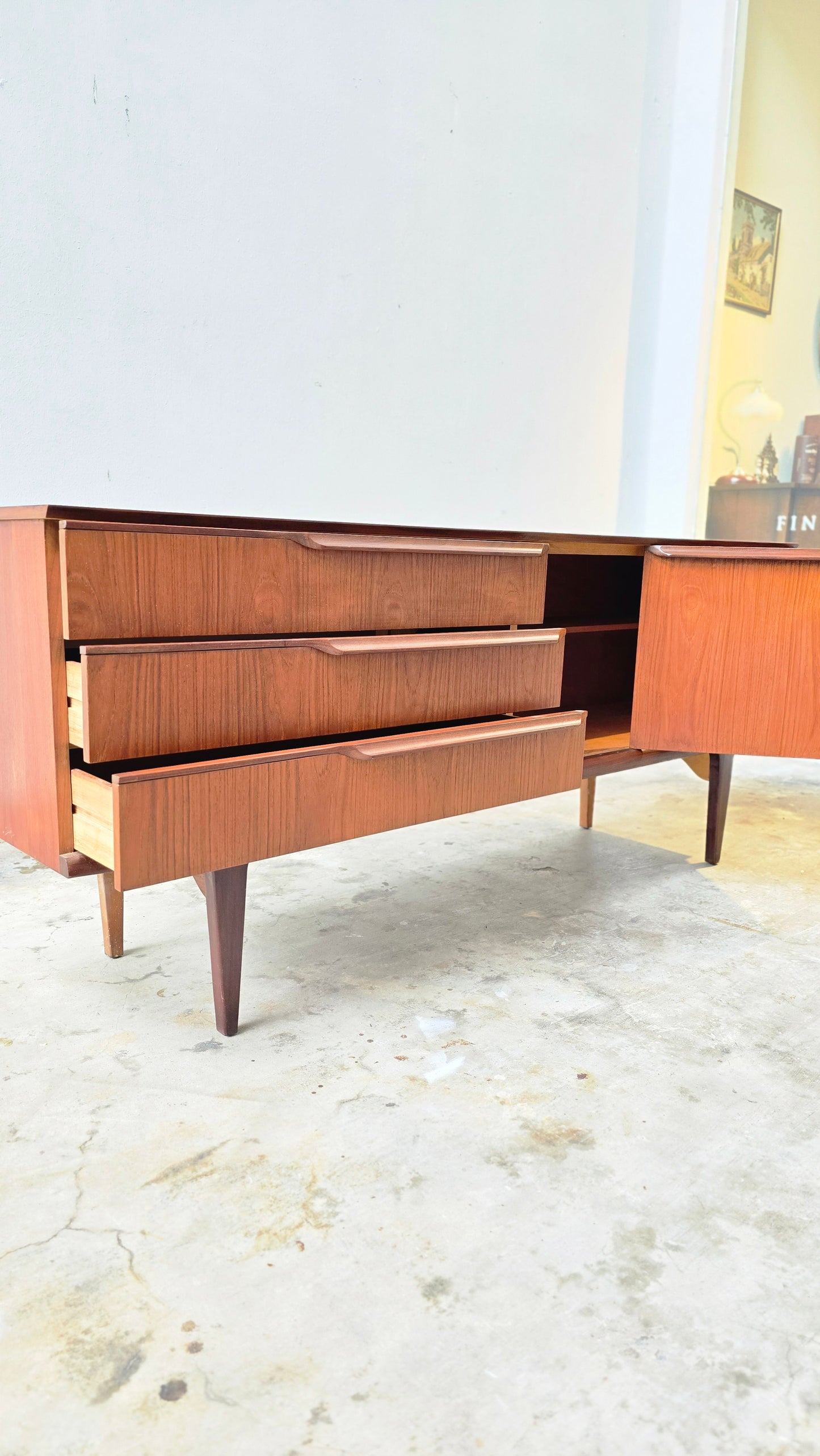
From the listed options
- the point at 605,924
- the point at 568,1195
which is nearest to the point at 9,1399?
the point at 568,1195

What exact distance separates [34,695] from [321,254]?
157cm

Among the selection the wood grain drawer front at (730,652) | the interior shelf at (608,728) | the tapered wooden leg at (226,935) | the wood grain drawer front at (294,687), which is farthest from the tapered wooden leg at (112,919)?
the wood grain drawer front at (730,652)

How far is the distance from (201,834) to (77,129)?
1447mm

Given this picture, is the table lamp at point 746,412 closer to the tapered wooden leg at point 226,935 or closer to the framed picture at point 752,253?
the framed picture at point 752,253

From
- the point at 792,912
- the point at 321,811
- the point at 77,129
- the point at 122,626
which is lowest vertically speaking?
the point at 792,912

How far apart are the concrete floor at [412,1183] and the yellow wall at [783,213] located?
228cm

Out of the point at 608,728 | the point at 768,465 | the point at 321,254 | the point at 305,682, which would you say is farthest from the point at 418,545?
the point at 768,465

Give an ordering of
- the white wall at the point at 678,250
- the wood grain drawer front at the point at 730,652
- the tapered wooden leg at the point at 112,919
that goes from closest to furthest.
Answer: the tapered wooden leg at the point at 112,919
the wood grain drawer front at the point at 730,652
the white wall at the point at 678,250

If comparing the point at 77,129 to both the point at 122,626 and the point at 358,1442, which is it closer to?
the point at 122,626

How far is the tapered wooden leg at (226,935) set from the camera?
115cm

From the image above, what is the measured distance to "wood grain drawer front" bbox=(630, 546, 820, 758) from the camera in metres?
1.64

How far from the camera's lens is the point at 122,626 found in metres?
1.01

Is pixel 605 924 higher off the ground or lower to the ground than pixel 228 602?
lower

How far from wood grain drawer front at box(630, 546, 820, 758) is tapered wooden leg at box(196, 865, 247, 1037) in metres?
0.84
